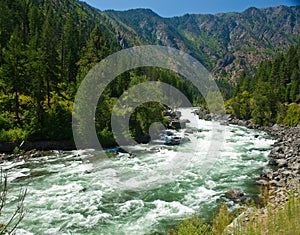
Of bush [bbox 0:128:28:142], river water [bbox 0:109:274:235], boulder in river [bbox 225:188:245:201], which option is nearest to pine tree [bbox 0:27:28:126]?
bush [bbox 0:128:28:142]

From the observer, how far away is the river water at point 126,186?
13.9 metres

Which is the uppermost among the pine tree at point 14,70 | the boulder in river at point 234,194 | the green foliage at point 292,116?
the pine tree at point 14,70

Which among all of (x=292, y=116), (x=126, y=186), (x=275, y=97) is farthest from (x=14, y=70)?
(x=275, y=97)

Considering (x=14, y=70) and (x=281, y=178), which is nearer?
(x=281, y=178)

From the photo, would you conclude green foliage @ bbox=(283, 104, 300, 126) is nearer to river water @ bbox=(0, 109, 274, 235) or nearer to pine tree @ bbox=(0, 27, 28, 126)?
river water @ bbox=(0, 109, 274, 235)

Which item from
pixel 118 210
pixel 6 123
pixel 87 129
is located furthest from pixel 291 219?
pixel 6 123

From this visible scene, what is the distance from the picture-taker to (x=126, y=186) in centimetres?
1936

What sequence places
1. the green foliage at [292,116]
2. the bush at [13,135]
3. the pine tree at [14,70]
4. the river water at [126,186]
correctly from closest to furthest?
the river water at [126,186]
the bush at [13,135]
the pine tree at [14,70]
the green foliage at [292,116]

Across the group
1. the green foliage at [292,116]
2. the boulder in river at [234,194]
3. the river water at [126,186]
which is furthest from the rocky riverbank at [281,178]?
the green foliage at [292,116]

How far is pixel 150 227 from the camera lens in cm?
1334

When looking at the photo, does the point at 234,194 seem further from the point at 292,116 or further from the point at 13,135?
the point at 292,116

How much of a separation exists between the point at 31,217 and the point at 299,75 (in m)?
68.2

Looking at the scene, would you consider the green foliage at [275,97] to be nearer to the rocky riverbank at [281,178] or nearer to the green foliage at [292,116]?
the green foliage at [292,116]

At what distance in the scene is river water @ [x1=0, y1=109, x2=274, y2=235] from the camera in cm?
1391
